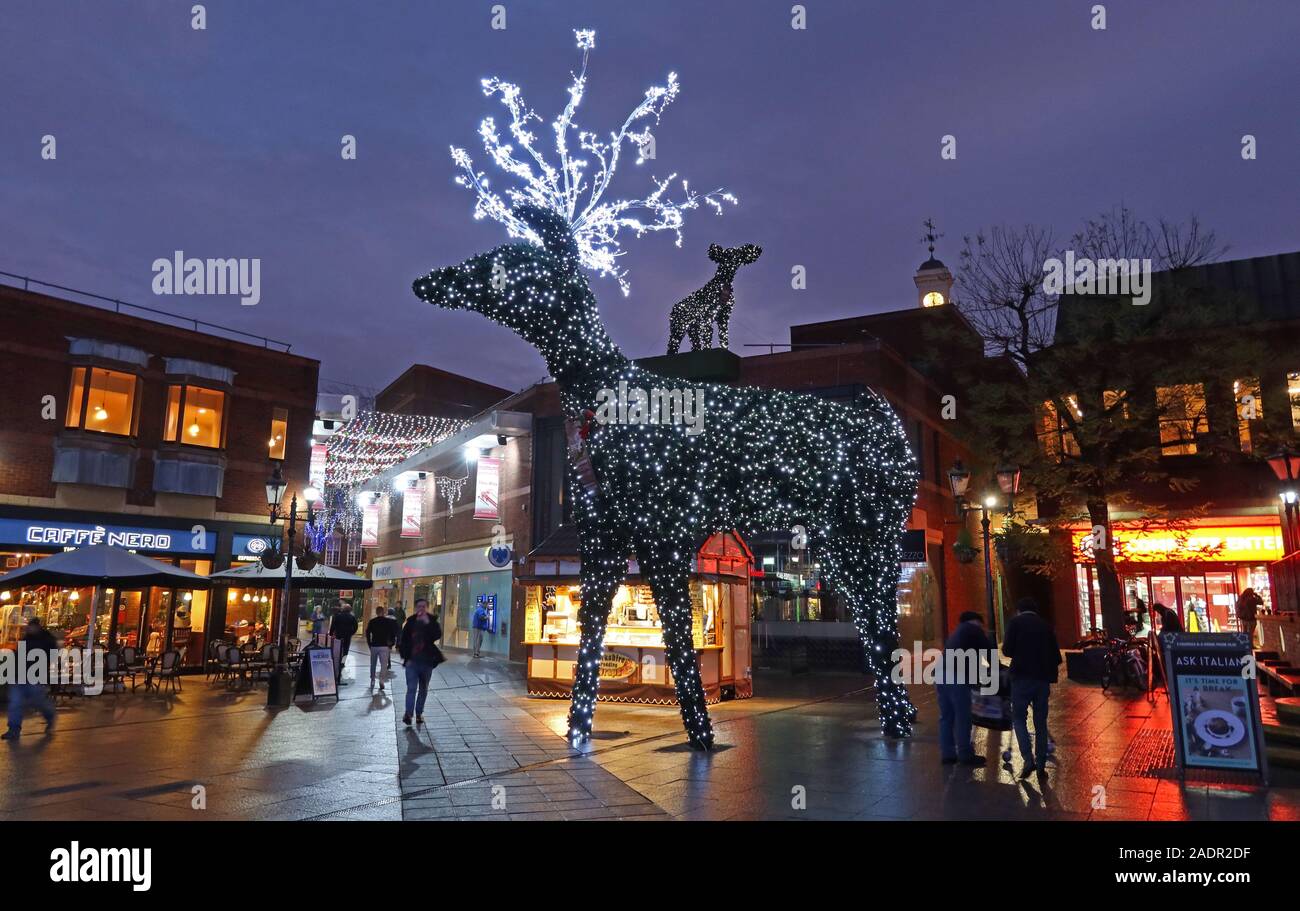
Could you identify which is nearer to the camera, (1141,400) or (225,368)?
(1141,400)

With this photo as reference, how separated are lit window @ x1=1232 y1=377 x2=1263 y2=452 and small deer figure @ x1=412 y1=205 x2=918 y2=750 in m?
15.4

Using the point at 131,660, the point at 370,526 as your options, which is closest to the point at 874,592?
the point at 131,660

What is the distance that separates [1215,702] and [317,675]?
1307 centimetres

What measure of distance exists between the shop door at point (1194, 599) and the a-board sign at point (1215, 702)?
19.9 meters

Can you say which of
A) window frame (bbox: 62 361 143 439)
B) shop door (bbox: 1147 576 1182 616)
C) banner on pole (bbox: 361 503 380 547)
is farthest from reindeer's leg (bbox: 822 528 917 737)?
banner on pole (bbox: 361 503 380 547)

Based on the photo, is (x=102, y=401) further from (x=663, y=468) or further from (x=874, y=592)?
(x=874, y=592)

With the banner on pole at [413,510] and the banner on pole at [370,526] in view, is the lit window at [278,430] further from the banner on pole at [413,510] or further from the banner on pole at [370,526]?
the banner on pole at [370,526]

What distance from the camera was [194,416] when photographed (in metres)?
20.1

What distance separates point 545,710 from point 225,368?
45.4 ft

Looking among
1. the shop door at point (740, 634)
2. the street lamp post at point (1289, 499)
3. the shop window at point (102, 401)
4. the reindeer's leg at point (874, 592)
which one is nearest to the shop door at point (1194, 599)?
the street lamp post at point (1289, 499)

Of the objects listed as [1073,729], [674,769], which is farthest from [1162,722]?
[674,769]
